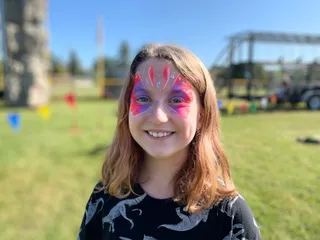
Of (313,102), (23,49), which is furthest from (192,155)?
(23,49)

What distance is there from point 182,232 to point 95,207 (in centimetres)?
48

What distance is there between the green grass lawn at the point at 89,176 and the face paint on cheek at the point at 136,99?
0.86m

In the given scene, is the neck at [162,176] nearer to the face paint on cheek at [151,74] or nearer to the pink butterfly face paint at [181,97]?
the pink butterfly face paint at [181,97]

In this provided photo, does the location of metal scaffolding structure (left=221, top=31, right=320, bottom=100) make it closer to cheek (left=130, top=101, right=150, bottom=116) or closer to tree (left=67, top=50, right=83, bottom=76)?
cheek (left=130, top=101, right=150, bottom=116)

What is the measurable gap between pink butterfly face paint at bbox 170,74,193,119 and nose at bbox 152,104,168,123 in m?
0.05

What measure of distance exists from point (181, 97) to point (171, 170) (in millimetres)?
361

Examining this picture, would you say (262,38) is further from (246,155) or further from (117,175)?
(117,175)

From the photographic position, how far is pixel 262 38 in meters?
11.0

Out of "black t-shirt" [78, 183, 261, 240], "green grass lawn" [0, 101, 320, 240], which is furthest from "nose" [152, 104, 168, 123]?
"green grass lawn" [0, 101, 320, 240]

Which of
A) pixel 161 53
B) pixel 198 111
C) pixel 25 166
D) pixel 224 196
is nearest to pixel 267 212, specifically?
pixel 224 196

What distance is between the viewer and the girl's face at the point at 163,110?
120 cm

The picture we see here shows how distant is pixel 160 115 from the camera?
46.5 inches

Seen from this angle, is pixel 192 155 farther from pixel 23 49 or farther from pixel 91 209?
pixel 23 49

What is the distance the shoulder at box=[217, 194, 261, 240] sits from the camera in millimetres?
1117
